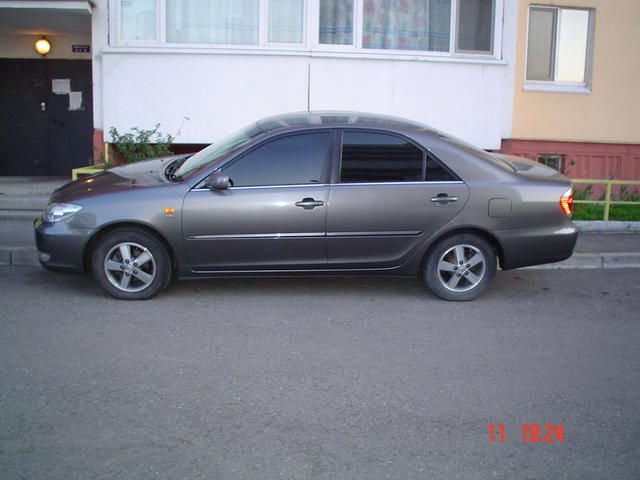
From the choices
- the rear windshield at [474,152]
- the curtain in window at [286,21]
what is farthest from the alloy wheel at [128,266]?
the curtain in window at [286,21]

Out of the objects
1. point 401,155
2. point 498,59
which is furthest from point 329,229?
point 498,59

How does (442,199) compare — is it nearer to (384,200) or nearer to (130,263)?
(384,200)

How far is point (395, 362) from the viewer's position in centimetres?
555

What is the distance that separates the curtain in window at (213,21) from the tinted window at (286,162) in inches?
183

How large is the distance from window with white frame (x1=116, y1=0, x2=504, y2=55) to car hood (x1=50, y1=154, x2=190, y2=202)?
12.8 ft

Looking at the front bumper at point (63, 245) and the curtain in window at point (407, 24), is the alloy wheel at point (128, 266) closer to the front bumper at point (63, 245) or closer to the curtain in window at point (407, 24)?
the front bumper at point (63, 245)

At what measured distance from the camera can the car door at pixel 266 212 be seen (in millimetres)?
6695

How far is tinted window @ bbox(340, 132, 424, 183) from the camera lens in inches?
274

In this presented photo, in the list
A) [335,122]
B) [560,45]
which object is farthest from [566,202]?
[560,45]

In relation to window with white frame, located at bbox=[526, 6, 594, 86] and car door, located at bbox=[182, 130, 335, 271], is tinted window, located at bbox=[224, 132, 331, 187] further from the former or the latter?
window with white frame, located at bbox=[526, 6, 594, 86]

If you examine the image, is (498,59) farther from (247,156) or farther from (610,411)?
(610,411)

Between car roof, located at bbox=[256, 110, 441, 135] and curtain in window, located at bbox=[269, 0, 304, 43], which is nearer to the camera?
car roof, located at bbox=[256, 110, 441, 135]

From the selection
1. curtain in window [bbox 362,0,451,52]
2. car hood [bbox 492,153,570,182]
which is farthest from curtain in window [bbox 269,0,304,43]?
car hood [bbox 492,153,570,182]
